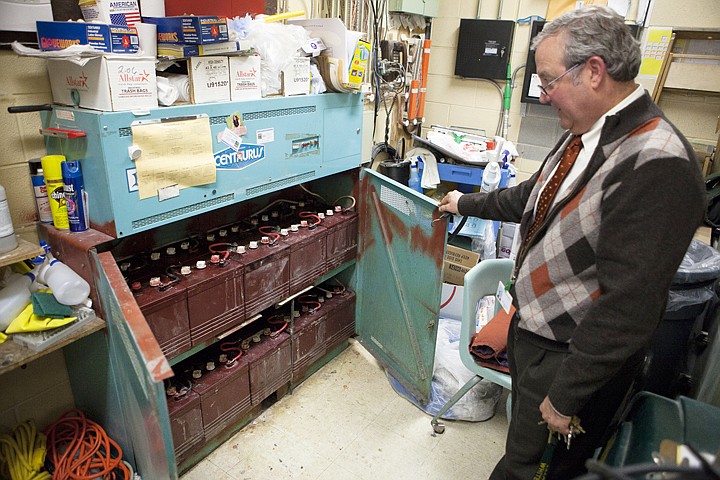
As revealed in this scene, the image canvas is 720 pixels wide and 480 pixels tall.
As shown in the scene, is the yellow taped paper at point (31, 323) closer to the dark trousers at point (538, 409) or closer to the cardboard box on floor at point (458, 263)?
the dark trousers at point (538, 409)

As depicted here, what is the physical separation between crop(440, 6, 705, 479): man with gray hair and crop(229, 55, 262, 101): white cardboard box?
1.02 m

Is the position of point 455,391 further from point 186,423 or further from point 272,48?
point 272,48

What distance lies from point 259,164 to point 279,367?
3.26 feet

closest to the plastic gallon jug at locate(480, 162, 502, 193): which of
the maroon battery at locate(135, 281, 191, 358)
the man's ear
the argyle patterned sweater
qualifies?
the argyle patterned sweater

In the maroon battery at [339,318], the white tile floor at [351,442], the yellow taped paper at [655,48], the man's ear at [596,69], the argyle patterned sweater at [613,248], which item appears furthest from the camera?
the yellow taped paper at [655,48]

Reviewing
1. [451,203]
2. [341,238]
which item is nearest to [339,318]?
[341,238]

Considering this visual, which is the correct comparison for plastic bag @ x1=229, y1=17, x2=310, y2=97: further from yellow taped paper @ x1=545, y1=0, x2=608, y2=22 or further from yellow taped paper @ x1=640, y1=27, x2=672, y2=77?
yellow taped paper @ x1=640, y1=27, x2=672, y2=77

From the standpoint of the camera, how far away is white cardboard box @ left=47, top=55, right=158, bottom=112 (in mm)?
1330

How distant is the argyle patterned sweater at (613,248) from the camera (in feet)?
A: 3.33

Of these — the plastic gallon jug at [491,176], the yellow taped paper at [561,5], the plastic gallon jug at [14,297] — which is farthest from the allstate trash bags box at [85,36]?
the yellow taped paper at [561,5]

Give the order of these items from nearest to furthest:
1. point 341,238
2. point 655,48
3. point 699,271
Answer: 1. point 699,271
2. point 341,238
3. point 655,48

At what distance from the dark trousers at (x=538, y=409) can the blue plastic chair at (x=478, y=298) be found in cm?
41

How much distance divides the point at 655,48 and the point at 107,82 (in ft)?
10.0

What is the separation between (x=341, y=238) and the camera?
8.10ft
